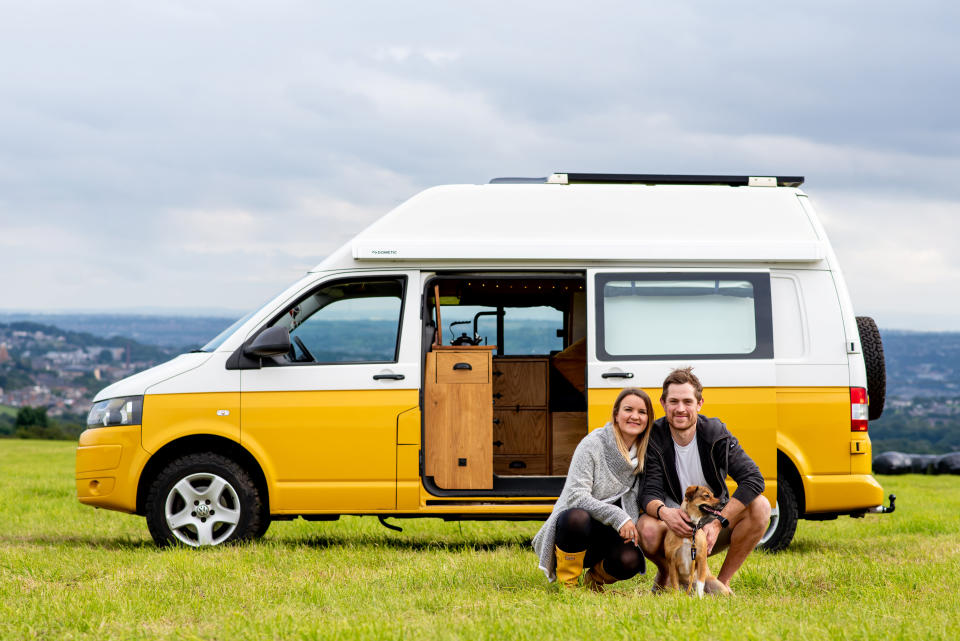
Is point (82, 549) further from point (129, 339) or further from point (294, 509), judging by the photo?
point (129, 339)

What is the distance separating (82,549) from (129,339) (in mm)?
72738

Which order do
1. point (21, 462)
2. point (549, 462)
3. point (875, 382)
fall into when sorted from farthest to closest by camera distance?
point (21, 462) → point (549, 462) → point (875, 382)

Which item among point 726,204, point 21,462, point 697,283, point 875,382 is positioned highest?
point 726,204

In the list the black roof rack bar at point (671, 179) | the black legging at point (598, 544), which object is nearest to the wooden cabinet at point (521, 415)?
the black roof rack bar at point (671, 179)

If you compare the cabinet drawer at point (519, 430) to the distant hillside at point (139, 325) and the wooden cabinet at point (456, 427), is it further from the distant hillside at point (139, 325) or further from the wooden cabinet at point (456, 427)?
the distant hillside at point (139, 325)

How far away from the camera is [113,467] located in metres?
7.73

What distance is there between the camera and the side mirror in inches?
294

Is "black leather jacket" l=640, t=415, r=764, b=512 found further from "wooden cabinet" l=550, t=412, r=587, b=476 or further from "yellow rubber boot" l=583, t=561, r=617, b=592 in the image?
"wooden cabinet" l=550, t=412, r=587, b=476

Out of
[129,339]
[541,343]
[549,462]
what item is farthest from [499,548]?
[129,339]

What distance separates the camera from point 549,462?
9.01m

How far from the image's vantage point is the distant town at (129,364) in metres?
58.3

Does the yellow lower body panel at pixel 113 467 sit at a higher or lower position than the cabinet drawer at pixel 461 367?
lower

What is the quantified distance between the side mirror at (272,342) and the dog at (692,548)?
3165 millimetres

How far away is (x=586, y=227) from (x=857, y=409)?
2.34 meters
